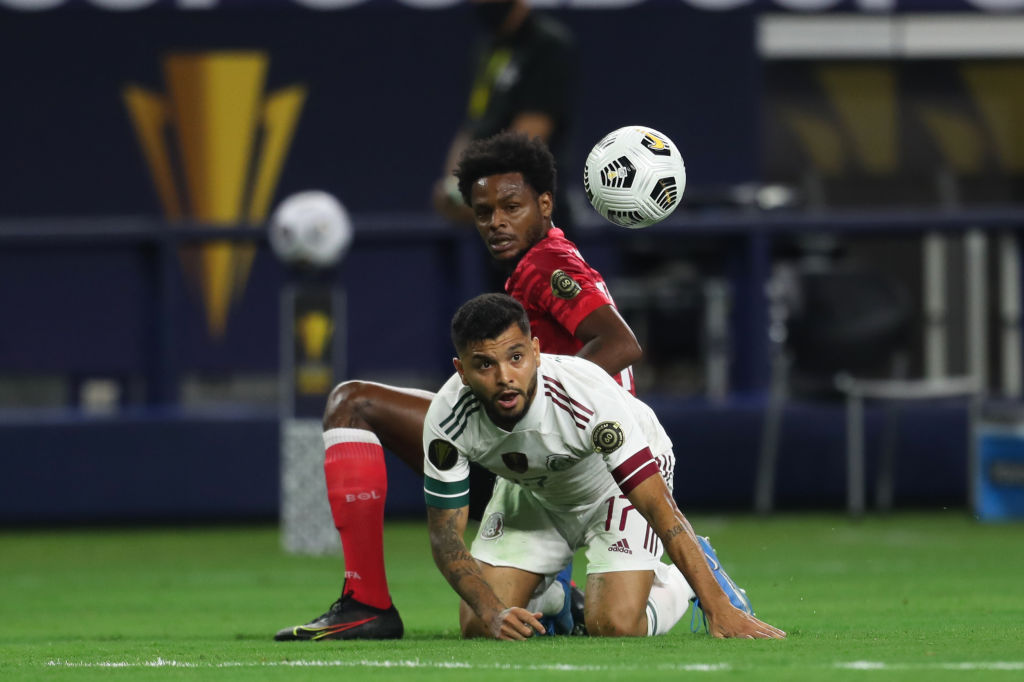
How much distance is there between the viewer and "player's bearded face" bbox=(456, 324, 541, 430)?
5.17 meters

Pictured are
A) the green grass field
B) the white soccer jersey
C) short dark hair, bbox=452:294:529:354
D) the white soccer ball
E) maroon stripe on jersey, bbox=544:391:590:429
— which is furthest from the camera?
the white soccer ball

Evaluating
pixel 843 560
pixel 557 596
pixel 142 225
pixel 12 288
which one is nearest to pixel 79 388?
pixel 12 288

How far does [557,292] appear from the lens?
19.5ft

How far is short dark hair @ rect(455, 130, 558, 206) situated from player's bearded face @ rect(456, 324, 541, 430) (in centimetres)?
104

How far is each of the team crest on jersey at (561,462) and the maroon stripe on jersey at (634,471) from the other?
303 mm

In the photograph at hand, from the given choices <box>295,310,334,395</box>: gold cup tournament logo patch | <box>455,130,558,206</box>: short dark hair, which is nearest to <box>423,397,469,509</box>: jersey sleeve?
<box>455,130,558,206</box>: short dark hair

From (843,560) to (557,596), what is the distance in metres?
2.97

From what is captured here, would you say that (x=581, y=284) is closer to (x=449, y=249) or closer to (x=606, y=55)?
(x=449, y=249)

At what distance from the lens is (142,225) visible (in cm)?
1084

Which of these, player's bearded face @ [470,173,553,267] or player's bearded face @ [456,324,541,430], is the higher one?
player's bearded face @ [470,173,553,267]

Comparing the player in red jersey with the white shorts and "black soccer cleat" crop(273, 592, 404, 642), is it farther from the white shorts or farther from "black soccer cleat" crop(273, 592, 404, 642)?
the white shorts

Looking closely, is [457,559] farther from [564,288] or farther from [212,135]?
[212,135]

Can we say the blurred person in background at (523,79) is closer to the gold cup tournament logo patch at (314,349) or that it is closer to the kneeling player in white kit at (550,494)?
the gold cup tournament logo patch at (314,349)

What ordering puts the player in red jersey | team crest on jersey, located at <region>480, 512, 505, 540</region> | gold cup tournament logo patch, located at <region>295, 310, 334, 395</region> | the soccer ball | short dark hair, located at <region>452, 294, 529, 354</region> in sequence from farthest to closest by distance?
gold cup tournament logo patch, located at <region>295, 310, 334, 395</region> < team crest on jersey, located at <region>480, 512, 505, 540</region> < the soccer ball < the player in red jersey < short dark hair, located at <region>452, 294, 529, 354</region>
